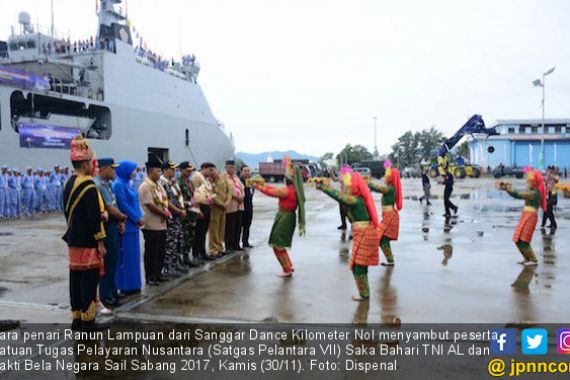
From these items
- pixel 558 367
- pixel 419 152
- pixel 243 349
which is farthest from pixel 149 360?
pixel 419 152

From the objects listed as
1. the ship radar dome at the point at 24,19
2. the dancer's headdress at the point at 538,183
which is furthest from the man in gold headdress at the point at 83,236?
the ship radar dome at the point at 24,19

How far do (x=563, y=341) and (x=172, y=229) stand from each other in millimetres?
4884

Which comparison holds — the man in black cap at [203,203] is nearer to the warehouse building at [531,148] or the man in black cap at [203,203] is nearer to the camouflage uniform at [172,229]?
the camouflage uniform at [172,229]

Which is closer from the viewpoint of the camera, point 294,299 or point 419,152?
point 294,299

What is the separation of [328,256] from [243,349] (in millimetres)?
4444

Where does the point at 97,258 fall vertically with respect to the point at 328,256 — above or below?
above

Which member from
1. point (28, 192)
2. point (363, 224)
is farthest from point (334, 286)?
point (28, 192)

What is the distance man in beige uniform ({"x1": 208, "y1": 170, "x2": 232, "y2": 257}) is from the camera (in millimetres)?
7840

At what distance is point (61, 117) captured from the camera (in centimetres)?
1972

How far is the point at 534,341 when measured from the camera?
4.12m

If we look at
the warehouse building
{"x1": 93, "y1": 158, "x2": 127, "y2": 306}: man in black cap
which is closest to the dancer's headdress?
{"x1": 93, "y1": 158, "x2": 127, "y2": 306}: man in black cap

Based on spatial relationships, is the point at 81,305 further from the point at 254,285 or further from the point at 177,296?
the point at 254,285

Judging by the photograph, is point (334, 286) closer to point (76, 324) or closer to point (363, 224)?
point (363, 224)

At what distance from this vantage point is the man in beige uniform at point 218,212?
784 centimetres
